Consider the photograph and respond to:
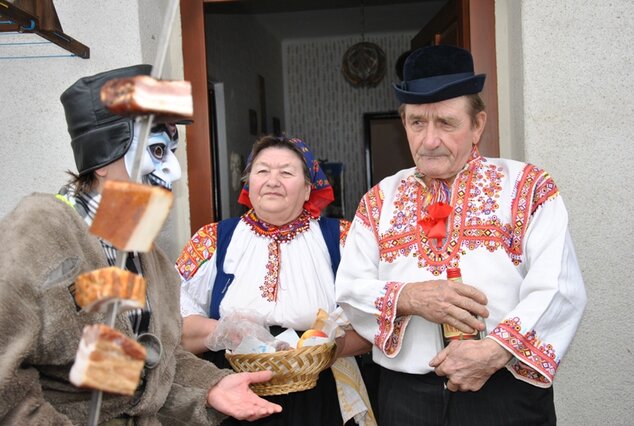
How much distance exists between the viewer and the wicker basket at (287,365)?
1866mm

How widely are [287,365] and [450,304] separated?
21.8 inches

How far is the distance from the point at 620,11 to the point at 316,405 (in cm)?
199

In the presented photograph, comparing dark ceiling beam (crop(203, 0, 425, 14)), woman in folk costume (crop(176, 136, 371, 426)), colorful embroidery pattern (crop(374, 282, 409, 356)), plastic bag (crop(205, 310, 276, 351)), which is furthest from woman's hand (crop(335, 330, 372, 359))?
dark ceiling beam (crop(203, 0, 425, 14))

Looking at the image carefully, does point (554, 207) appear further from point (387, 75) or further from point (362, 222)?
point (387, 75)

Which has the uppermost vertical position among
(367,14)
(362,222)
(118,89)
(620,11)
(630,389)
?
(367,14)

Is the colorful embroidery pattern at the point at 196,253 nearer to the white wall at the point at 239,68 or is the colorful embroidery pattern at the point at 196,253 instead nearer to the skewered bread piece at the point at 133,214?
the skewered bread piece at the point at 133,214

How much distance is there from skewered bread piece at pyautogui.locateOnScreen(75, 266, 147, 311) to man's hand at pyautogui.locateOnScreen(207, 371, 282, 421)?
910 millimetres

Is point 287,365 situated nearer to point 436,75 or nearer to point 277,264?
point 277,264

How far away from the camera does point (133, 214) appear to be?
71 centimetres

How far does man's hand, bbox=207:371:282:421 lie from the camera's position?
1.55m

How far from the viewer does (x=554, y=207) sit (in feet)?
5.53

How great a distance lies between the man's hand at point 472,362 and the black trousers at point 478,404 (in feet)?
0.44

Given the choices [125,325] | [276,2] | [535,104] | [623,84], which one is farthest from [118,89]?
[276,2]

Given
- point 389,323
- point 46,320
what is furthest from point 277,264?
point 46,320
